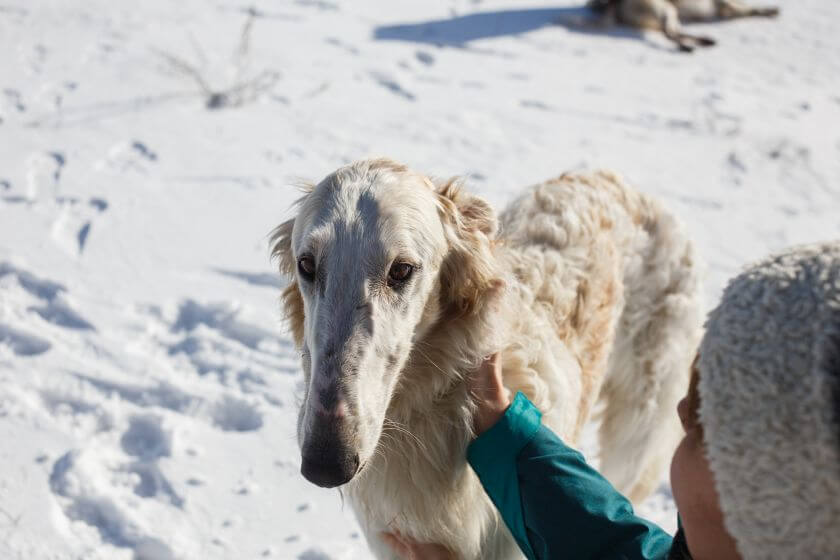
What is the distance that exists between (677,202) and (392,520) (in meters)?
3.64

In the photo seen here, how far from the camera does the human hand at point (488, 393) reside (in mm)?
2053

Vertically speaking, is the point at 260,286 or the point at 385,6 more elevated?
the point at 385,6

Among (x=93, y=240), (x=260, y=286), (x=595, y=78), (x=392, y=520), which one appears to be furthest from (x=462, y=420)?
(x=595, y=78)

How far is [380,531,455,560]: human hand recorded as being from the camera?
215 cm

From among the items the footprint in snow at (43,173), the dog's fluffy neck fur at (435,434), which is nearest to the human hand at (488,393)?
the dog's fluffy neck fur at (435,434)

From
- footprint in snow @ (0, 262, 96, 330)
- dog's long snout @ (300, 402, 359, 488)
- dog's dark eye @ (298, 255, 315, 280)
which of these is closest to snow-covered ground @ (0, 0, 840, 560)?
footprint in snow @ (0, 262, 96, 330)

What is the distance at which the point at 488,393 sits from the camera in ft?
6.84

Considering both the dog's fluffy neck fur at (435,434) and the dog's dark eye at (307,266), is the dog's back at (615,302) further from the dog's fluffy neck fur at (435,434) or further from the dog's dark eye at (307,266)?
the dog's dark eye at (307,266)

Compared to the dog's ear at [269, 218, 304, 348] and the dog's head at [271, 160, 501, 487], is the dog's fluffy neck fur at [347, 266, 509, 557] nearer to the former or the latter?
the dog's head at [271, 160, 501, 487]

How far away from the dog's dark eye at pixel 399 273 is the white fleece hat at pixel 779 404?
3.17ft

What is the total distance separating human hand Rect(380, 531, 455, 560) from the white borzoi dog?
2cm

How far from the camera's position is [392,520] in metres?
2.16

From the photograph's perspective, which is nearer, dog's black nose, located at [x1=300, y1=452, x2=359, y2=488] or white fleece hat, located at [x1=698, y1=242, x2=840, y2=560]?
white fleece hat, located at [x1=698, y1=242, x2=840, y2=560]

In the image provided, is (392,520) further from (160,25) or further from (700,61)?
(700,61)
